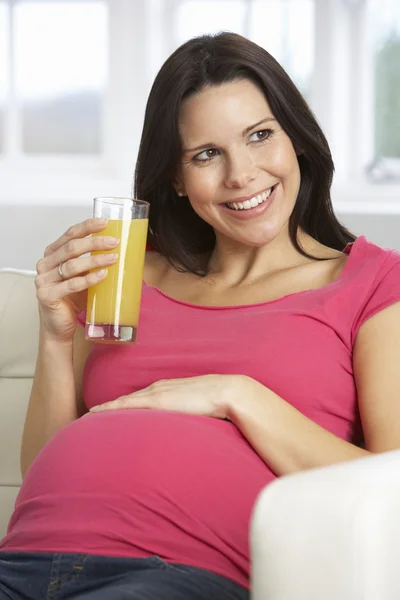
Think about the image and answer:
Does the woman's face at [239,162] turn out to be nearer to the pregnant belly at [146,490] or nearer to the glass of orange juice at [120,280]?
the glass of orange juice at [120,280]

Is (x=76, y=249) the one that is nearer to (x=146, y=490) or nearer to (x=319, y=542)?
(x=146, y=490)

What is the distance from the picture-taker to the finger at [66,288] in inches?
65.3

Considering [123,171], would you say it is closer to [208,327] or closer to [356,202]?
[356,202]

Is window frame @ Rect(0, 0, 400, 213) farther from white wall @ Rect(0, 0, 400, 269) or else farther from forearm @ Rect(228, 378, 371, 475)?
forearm @ Rect(228, 378, 371, 475)

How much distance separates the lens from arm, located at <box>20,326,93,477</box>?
1884mm

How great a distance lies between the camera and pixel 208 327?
1.78 m

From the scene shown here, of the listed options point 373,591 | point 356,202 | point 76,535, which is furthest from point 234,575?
point 356,202

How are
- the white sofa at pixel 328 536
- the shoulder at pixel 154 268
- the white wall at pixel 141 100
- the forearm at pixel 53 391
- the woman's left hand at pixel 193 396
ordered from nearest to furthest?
the white sofa at pixel 328 536 < the woman's left hand at pixel 193 396 < the forearm at pixel 53 391 < the shoulder at pixel 154 268 < the white wall at pixel 141 100

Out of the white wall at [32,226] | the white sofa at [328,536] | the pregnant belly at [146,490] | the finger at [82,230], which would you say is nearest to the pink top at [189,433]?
the pregnant belly at [146,490]

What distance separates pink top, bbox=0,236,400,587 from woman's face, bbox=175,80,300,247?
0.51 feet

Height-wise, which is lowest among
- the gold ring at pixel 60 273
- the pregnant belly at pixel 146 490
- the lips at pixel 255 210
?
the pregnant belly at pixel 146 490

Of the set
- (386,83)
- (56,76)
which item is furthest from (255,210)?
(56,76)

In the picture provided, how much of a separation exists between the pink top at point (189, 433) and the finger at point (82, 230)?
216 mm

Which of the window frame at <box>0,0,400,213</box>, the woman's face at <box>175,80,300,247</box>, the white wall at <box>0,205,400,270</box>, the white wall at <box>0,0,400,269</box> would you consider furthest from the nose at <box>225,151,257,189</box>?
the window frame at <box>0,0,400,213</box>
